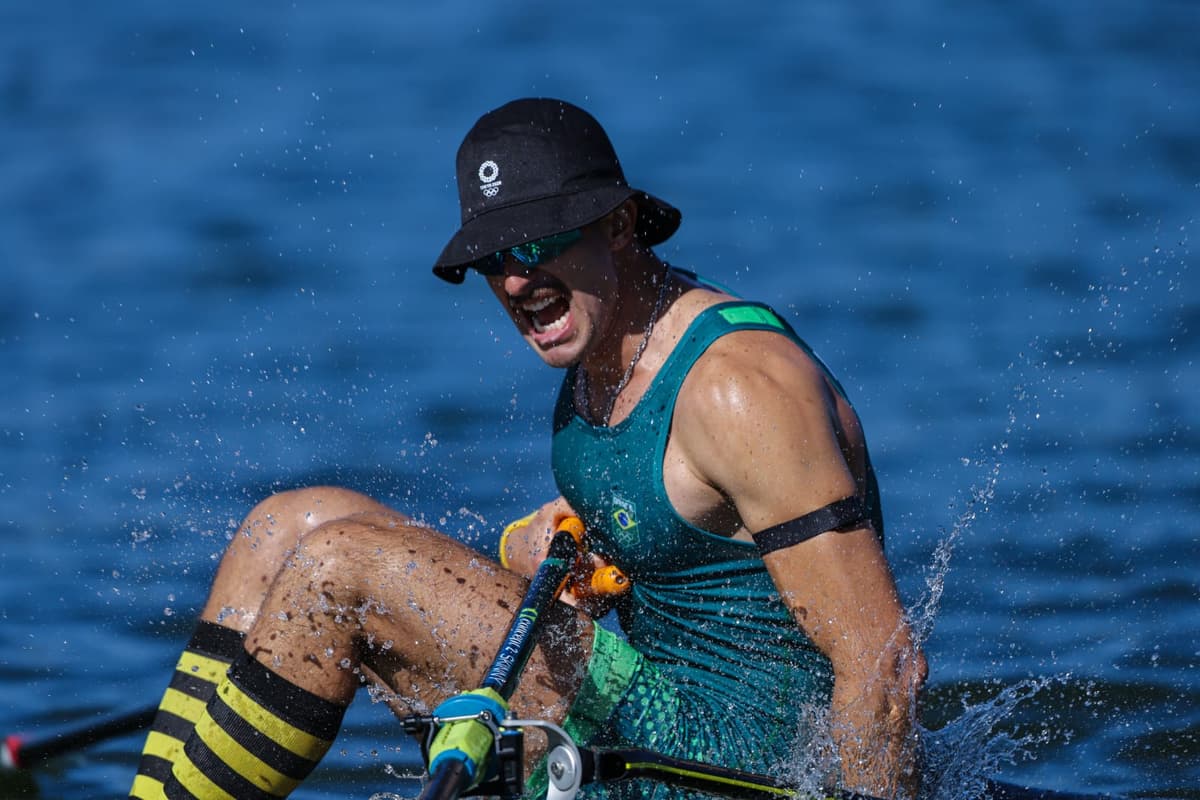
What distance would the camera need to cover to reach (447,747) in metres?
3.57

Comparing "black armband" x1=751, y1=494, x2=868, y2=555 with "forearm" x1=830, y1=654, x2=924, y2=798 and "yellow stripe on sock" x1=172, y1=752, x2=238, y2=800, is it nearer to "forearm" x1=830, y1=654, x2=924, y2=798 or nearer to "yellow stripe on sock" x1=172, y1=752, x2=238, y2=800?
"forearm" x1=830, y1=654, x2=924, y2=798

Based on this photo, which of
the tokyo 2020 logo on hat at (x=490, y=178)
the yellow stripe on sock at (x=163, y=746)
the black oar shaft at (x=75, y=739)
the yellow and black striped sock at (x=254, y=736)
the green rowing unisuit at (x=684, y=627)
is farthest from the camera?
the black oar shaft at (x=75, y=739)

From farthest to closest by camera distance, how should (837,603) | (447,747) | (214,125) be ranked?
(214,125) < (837,603) < (447,747)

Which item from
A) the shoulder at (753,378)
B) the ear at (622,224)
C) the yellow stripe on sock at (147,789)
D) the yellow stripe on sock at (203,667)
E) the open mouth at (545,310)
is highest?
the ear at (622,224)

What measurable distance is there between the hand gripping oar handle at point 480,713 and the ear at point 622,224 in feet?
2.57

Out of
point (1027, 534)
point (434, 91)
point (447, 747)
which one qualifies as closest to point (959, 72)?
point (434, 91)

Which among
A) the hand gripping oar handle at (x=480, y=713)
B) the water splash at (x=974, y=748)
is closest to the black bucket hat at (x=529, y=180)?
the hand gripping oar handle at (x=480, y=713)

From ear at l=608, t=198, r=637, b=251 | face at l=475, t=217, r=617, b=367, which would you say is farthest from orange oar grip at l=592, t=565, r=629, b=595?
ear at l=608, t=198, r=637, b=251

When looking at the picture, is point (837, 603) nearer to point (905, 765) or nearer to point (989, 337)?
point (905, 765)

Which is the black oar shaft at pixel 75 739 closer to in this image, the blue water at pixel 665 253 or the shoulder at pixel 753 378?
the blue water at pixel 665 253

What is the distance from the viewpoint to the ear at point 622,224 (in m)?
4.27

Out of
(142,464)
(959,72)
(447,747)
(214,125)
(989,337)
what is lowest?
(447,747)

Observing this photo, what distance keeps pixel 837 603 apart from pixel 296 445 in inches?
177

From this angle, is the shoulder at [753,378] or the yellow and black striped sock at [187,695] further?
the yellow and black striped sock at [187,695]
